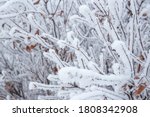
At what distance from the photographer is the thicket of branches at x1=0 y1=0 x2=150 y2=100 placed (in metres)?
1.59

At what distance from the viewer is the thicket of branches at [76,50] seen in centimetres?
159

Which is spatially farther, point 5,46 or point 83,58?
point 5,46

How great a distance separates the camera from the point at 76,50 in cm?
175

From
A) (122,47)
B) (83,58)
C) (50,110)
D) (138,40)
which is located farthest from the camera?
(50,110)

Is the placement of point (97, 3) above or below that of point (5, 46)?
above

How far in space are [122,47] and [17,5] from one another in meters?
1.76

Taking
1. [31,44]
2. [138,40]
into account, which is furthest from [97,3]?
[31,44]

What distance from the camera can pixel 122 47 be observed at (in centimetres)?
149

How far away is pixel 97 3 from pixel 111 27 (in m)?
0.23

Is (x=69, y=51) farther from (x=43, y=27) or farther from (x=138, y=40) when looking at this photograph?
(x=138, y=40)

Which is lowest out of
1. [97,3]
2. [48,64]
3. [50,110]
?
[50,110]

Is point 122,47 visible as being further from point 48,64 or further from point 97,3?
point 48,64

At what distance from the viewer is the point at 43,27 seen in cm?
266

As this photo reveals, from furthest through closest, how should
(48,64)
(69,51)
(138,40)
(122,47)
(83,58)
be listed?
(48,64) < (69,51) < (138,40) < (83,58) < (122,47)
